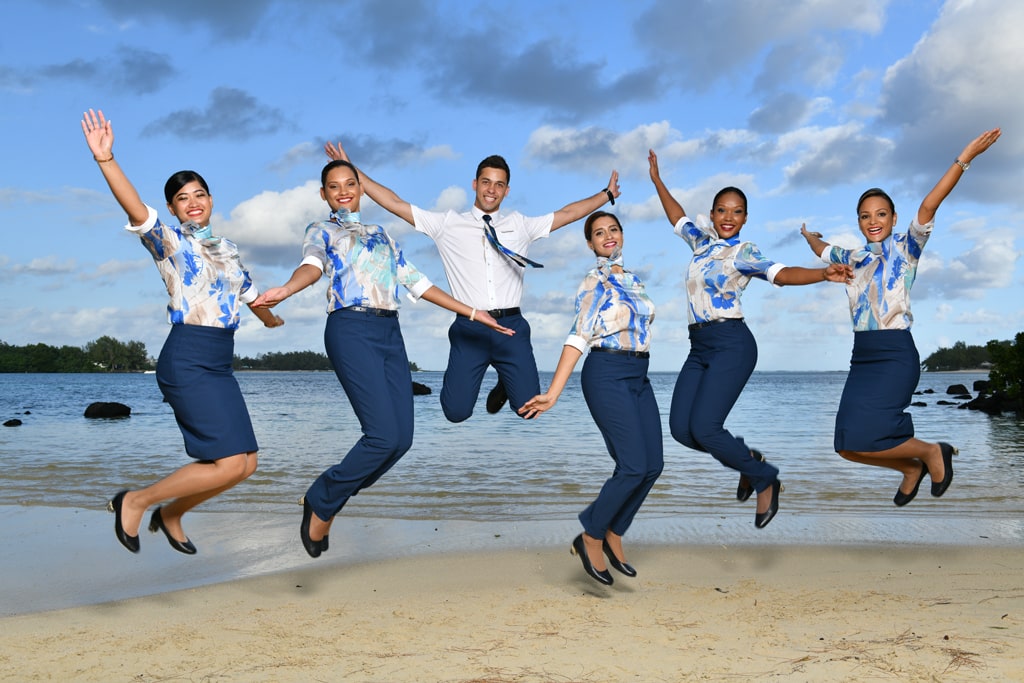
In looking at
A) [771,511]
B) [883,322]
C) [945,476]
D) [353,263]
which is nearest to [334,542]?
[353,263]

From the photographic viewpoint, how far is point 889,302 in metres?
6.53

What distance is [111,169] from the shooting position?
5273mm

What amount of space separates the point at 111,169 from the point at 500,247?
10.1ft

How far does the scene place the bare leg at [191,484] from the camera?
576cm

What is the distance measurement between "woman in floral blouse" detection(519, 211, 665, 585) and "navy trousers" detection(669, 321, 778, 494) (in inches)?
20.9

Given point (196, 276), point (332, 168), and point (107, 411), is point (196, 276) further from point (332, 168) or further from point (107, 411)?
point (107, 411)

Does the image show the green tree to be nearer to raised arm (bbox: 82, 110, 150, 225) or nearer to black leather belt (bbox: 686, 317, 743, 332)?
black leather belt (bbox: 686, 317, 743, 332)

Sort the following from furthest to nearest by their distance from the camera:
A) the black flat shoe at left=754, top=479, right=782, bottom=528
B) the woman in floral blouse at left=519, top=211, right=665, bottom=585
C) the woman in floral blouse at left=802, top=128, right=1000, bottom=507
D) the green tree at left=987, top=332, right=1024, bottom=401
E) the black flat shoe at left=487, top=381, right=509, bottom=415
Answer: the green tree at left=987, top=332, right=1024, bottom=401, the black flat shoe at left=487, top=381, right=509, bottom=415, the black flat shoe at left=754, top=479, right=782, bottom=528, the woman in floral blouse at left=802, top=128, right=1000, bottom=507, the woman in floral blouse at left=519, top=211, right=665, bottom=585

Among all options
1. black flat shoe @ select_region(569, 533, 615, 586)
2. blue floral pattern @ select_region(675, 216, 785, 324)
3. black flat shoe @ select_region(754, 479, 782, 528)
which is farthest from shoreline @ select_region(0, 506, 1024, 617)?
blue floral pattern @ select_region(675, 216, 785, 324)

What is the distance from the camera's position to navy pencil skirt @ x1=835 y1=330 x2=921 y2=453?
659 centimetres

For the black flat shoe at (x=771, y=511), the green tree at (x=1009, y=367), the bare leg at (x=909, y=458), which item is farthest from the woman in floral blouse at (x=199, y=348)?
the green tree at (x=1009, y=367)

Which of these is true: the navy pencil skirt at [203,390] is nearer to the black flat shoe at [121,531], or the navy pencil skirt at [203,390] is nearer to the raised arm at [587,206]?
the black flat shoe at [121,531]

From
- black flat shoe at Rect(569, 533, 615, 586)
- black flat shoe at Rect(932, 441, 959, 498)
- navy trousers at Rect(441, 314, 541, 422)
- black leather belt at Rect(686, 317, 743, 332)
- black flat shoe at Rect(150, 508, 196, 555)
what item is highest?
black leather belt at Rect(686, 317, 743, 332)

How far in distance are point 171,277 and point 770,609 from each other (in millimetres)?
4653
